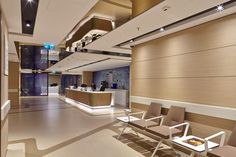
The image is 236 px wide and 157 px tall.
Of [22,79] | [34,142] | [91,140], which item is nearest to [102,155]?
[91,140]

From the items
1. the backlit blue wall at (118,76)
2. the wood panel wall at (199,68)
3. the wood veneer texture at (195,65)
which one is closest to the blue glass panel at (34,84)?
the backlit blue wall at (118,76)

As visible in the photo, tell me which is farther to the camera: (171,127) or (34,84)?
(34,84)

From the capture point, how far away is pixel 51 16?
3744mm

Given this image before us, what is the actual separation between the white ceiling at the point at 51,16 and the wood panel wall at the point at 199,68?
229 centimetres

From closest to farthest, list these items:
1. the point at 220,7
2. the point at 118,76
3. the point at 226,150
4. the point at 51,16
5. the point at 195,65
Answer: the point at 226,150, the point at 220,7, the point at 51,16, the point at 195,65, the point at 118,76

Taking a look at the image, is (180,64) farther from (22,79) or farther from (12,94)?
(22,79)

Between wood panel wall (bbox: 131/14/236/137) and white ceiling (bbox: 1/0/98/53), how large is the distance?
229 centimetres

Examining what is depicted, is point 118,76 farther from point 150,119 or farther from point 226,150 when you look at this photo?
point 226,150

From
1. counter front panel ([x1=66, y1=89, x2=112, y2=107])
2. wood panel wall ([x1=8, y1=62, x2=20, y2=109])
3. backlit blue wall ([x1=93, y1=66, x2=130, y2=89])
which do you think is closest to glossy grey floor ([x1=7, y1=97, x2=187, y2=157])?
counter front panel ([x1=66, y1=89, x2=112, y2=107])

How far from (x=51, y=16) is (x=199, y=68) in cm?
326

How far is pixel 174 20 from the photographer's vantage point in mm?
3822

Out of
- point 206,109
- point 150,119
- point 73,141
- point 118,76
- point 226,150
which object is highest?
point 118,76


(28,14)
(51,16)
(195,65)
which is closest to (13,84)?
(28,14)

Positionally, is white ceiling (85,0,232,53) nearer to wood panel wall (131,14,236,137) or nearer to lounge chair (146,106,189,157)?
wood panel wall (131,14,236,137)
